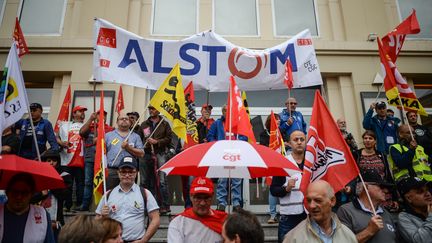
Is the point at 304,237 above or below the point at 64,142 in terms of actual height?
below

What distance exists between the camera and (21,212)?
113 inches

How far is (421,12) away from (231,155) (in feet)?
31.4

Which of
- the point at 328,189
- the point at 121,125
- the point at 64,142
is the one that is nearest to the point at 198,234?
the point at 328,189

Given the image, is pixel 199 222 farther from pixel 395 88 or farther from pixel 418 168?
pixel 395 88

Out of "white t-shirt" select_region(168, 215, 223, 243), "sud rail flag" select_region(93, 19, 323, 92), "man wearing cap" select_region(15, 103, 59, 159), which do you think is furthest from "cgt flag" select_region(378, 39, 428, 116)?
"man wearing cap" select_region(15, 103, 59, 159)

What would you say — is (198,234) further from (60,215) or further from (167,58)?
(167,58)

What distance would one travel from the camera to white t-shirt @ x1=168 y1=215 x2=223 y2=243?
2.93 m

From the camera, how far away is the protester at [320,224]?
8.85ft

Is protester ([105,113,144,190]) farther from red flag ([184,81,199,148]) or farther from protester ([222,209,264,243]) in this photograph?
protester ([222,209,264,243])

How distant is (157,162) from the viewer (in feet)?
19.0

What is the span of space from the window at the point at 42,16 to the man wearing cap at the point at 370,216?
856cm

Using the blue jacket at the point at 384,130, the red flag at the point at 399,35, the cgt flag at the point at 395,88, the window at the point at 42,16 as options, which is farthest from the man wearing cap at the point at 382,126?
the window at the point at 42,16

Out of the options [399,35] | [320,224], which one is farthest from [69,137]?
[399,35]

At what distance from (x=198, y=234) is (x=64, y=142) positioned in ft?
13.9
